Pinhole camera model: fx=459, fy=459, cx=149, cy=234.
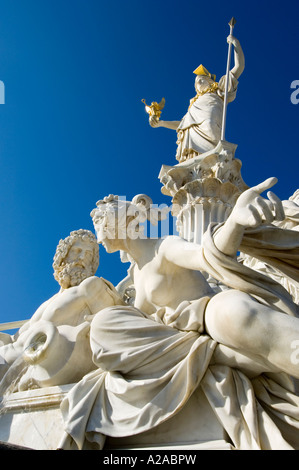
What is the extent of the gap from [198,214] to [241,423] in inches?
197

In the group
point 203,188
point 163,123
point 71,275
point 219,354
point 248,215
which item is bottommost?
point 71,275

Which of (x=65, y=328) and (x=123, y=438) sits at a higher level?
(x=65, y=328)

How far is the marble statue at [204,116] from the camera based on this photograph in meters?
9.02

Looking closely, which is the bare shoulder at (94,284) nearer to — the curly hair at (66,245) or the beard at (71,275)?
the beard at (71,275)

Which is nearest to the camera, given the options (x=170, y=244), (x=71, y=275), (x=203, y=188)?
(x=170, y=244)

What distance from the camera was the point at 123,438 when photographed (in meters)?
2.94

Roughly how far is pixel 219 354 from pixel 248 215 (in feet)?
3.08

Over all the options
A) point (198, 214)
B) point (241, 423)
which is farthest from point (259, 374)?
point (198, 214)

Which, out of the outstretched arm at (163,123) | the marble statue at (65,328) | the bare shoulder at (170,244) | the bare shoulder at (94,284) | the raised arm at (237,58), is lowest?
the marble statue at (65,328)

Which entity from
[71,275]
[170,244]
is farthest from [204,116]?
[170,244]

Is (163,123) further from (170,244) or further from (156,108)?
(170,244)

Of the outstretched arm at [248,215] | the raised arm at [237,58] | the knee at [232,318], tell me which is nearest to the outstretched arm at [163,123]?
the raised arm at [237,58]

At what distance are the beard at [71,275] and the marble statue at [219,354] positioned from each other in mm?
1885
